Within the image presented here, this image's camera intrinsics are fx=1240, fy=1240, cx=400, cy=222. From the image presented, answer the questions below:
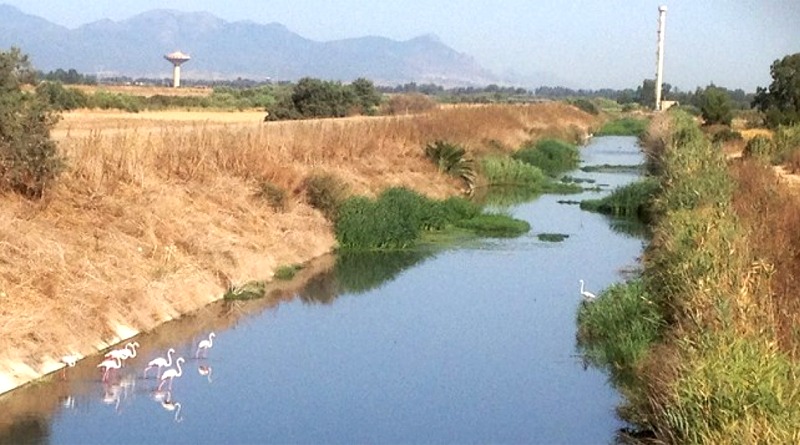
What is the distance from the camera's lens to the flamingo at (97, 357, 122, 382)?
1349 cm

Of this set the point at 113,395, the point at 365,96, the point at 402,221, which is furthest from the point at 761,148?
the point at 113,395

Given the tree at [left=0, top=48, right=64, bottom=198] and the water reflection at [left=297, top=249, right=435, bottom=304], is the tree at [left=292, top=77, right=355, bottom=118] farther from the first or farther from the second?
the tree at [left=0, top=48, right=64, bottom=198]

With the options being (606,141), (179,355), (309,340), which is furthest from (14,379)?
(606,141)

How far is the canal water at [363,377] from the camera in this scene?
12.3 meters

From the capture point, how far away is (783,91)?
185 ft

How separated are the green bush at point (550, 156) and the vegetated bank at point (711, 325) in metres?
Result: 24.7

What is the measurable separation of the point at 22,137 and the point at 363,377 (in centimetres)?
693

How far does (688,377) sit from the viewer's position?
9.74 metres

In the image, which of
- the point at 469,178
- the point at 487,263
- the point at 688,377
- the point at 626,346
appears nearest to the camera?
the point at 688,377

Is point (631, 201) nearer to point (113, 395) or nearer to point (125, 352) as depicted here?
point (125, 352)

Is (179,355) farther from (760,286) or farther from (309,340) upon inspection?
(760,286)

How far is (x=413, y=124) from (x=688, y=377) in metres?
31.7

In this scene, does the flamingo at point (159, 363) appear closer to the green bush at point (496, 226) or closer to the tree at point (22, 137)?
the tree at point (22, 137)

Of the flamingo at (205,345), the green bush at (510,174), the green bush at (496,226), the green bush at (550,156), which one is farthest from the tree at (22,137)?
the green bush at (550,156)
